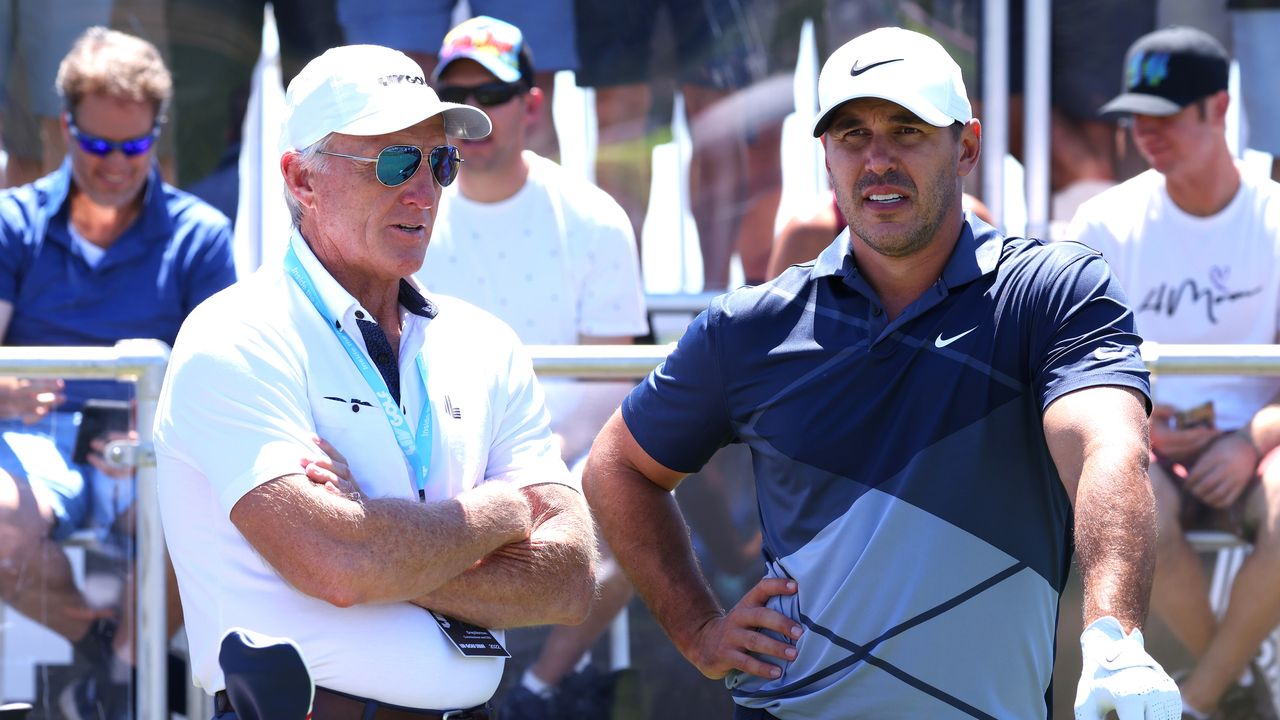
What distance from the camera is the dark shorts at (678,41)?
18.5ft

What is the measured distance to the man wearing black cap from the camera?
146 inches

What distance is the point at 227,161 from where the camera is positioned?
5836 millimetres

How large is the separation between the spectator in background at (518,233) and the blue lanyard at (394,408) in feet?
6.15

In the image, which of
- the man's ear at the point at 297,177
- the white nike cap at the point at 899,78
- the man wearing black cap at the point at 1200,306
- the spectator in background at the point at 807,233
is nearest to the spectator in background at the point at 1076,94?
the man wearing black cap at the point at 1200,306

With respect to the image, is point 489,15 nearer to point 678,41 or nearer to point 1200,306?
point 678,41

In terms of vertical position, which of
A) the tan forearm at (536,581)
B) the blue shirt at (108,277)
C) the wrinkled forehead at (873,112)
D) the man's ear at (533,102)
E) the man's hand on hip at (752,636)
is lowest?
the man's hand on hip at (752,636)

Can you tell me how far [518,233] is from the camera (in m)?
4.97

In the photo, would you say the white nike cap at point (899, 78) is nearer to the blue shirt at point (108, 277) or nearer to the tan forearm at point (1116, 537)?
the tan forearm at point (1116, 537)

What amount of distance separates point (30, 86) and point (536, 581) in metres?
3.69

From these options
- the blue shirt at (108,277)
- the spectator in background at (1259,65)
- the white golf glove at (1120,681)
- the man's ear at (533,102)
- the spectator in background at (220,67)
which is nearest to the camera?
the white golf glove at (1120,681)

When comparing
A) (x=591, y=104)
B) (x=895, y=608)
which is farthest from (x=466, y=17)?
(x=895, y=608)

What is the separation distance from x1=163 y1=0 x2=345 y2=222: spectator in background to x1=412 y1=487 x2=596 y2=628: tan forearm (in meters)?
3.23

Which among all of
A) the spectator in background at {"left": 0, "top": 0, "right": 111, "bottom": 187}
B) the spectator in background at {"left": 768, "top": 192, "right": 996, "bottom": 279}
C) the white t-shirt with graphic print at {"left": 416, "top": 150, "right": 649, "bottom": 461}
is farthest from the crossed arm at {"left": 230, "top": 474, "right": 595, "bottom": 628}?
the spectator in background at {"left": 0, "top": 0, "right": 111, "bottom": 187}

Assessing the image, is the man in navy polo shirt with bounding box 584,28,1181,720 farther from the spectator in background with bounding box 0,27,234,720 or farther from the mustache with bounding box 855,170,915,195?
the spectator in background with bounding box 0,27,234,720
